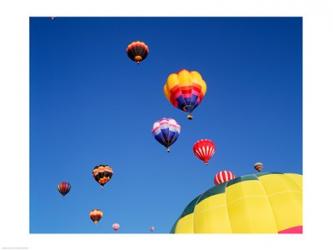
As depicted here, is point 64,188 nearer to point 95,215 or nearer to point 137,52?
point 95,215

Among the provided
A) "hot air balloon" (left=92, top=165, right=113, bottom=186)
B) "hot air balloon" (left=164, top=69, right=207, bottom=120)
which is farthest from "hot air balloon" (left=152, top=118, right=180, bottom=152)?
"hot air balloon" (left=92, top=165, right=113, bottom=186)

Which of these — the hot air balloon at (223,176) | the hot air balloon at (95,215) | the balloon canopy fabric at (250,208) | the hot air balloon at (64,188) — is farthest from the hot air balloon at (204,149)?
the balloon canopy fabric at (250,208)

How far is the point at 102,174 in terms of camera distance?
16.7 m

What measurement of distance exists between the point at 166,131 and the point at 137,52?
270cm

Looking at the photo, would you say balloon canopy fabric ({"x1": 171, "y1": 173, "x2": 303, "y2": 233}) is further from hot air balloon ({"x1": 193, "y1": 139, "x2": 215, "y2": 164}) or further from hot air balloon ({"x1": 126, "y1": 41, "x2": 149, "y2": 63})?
hot air balloon ({"x1": 126, "y1": 41, "x2": 149, "y2": 63})

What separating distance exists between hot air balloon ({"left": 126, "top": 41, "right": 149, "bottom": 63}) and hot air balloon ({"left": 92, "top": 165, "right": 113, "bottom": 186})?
11.8ft

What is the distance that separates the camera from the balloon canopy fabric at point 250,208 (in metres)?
7.74

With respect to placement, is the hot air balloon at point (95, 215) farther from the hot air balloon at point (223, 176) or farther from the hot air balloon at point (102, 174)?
the hot air balloon at point (223, 176)

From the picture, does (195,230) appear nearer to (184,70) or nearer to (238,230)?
(238,230)

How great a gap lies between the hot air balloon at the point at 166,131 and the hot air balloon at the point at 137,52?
219cm

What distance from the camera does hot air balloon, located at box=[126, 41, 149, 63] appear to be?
15.3 m

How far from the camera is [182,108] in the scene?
42.1 feet
